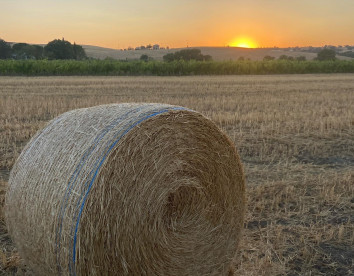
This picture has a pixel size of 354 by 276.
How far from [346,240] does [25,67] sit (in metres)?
34.1

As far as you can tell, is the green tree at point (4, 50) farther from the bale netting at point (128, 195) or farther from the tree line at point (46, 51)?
the bale netting at point (128, 195)

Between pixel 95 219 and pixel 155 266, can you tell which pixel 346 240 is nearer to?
pixel 155 266

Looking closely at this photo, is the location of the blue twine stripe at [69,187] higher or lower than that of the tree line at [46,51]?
lower

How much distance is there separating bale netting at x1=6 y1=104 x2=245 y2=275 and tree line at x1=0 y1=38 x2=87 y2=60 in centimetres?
5195

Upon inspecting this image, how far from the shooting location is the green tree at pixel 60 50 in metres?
53.6

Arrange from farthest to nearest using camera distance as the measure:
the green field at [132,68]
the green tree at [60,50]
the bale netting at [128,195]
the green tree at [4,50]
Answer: the green tree at [4,50], the green tree at [60,50], the green field at [132,68], the bale netting at [128,195]

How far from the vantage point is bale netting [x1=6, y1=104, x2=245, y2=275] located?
310 centimetres

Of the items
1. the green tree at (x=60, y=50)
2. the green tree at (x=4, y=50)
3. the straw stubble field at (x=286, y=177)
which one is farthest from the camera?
the green tree at (x=4, y=50)

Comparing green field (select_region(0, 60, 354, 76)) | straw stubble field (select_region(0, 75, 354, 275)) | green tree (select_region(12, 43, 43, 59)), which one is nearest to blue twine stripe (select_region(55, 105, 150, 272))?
straw stubble field (select_region(0, 75, 354, 275))

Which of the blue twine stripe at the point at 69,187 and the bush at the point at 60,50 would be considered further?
the bush at the point at 60,50

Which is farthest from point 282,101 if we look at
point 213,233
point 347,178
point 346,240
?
point 213,233

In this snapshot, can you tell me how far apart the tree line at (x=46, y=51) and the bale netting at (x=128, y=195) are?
51946 mm

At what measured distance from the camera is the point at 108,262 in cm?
315

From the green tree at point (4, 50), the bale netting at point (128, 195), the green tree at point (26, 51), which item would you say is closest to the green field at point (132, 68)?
the green tree at point (26, 51)
